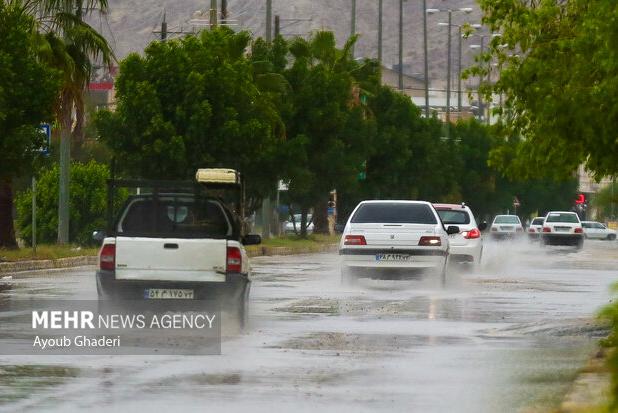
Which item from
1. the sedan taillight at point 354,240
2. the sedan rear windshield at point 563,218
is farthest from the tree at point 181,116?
the sedan rear windshield at point 563,218

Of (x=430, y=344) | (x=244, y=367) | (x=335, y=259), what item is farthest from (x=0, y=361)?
(x=335, y=259)

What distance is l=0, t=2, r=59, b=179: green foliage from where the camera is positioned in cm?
3394

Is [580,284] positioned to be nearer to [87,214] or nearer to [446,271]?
[446,271]

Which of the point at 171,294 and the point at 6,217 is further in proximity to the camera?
the point at 6,217

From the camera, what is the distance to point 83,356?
15656 millimetres

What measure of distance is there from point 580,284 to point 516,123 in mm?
12002

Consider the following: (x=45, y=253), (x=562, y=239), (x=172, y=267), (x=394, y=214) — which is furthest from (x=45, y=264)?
(x=562, y=239)

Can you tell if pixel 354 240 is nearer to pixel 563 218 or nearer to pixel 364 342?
pixel 364 342

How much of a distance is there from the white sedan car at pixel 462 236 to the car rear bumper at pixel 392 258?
7975 millimetres

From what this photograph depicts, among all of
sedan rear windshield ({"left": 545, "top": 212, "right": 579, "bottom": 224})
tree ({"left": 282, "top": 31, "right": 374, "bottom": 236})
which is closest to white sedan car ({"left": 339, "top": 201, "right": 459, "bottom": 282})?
tree ({"left": 282, "top": 31, "right": 374, "bottom": 236})

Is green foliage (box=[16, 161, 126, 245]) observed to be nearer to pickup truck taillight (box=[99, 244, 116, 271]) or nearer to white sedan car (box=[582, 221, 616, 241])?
pickup truck taillight (box=[99, 244, 116, 271])

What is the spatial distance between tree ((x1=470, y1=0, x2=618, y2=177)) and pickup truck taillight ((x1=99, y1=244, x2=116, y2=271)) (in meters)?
5.01

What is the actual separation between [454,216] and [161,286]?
813 inches

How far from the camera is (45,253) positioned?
39500 mm
